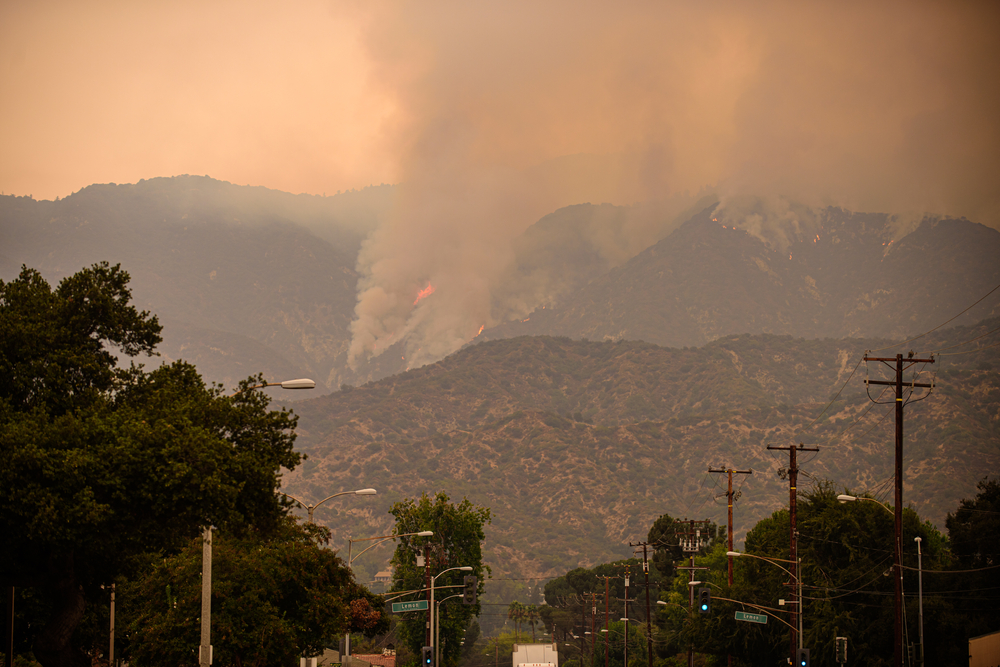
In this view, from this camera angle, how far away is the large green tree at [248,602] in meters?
38.2

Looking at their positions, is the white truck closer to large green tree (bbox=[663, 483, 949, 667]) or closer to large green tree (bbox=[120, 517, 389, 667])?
large green tree (bbox=[663, 483, 949, 667])

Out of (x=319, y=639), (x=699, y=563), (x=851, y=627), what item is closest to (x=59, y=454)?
(x=319, y=639)

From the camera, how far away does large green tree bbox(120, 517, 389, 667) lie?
125ft

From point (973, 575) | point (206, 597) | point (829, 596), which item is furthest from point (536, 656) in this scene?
point (206, 597)

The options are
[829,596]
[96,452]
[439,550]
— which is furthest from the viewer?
[439,550]

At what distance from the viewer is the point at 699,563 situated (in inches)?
4564

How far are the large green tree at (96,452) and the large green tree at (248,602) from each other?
9.98 meters

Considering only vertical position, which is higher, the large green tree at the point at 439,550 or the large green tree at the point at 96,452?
the large green tree at the point at 96,452

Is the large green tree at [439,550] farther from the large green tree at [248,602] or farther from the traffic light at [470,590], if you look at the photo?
the large green tree at [248,602]

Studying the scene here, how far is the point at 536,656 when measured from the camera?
73875 mm

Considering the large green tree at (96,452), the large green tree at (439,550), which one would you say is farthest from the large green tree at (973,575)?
the large green tree at (96,452)

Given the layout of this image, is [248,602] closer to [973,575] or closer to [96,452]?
[96,452]

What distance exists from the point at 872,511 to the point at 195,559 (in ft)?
165

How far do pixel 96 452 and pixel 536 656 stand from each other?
55195 millimetres
